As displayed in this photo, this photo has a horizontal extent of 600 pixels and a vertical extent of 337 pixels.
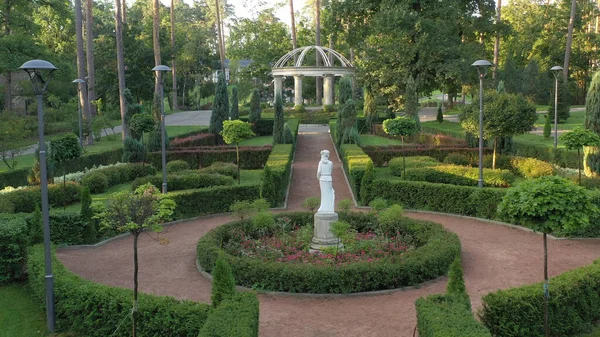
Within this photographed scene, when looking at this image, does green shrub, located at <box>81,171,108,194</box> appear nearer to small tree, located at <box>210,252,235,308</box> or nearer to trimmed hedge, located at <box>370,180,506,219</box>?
trimmed hedge, located at <box>370,180,506,219</box>

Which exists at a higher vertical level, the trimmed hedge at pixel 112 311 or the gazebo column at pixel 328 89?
the gazebo column at pixel 328 89

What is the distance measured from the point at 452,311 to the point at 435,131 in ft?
98.4

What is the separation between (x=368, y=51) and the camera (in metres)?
39.9

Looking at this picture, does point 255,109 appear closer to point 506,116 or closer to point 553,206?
point 506,116

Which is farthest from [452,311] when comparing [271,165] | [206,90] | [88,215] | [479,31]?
[206,90]

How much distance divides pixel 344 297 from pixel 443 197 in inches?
319

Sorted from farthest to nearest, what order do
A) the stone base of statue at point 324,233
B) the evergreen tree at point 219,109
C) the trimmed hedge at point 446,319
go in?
the evergreen tree at point 219,109 < the stone base of statue at point 324,233 < the trimmed hedge at point 446,319

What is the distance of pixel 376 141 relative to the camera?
3475 centimetres

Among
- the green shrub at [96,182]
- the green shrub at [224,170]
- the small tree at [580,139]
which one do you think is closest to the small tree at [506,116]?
the small tree at [580,139]

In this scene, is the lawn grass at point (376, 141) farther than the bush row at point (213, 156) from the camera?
Yes

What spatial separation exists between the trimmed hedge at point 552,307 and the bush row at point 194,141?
23.2 meters

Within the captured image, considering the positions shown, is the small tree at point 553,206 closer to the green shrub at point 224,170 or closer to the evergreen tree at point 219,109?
the green shrub at point 224,170

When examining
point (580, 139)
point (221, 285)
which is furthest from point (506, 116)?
point (221, 285)

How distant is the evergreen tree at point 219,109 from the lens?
114 feet
